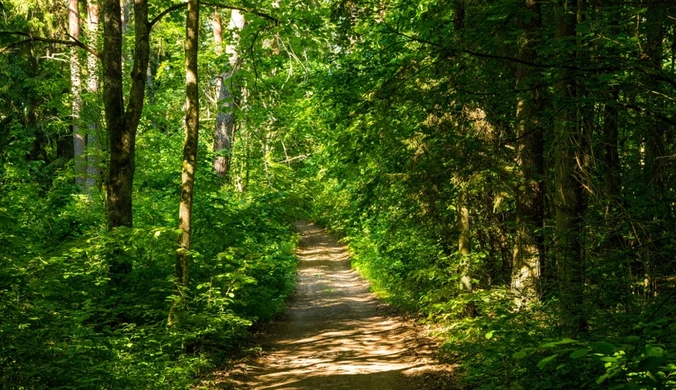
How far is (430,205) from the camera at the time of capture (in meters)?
11.2

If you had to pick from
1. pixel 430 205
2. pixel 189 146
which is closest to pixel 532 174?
pixel 430 205

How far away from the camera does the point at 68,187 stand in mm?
13453

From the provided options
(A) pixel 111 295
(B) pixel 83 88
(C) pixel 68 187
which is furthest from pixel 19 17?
(A) pixel 111 295

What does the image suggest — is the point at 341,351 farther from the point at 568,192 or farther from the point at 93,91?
the point at 93,91

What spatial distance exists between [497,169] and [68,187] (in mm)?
→ 9913

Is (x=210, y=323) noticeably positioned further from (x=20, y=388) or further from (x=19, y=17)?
(x=19, y=17)

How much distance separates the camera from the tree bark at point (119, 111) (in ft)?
32.2

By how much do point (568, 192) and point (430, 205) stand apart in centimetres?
512

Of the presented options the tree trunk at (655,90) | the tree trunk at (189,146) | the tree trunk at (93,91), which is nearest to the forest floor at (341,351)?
the tree trunk at (189,146)

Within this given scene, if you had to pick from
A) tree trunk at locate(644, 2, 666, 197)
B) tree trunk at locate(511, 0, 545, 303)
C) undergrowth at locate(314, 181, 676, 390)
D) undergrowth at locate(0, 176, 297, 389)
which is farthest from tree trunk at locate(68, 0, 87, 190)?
tree trunk at locate(644, 2, 666, 197)

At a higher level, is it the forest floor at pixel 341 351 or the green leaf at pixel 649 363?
the green leaf at pixel 649 363

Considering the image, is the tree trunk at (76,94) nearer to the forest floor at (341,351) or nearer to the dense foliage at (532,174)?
the forest floor at (341,351)

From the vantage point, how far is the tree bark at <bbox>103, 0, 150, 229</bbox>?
9.82 metres

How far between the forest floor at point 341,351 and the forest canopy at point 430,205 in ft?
1.71
